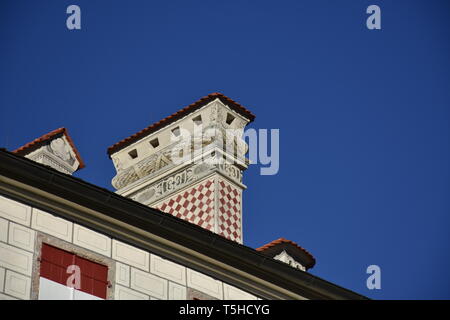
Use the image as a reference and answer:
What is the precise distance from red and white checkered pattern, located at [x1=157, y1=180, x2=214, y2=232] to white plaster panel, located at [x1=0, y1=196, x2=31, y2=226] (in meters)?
7.65

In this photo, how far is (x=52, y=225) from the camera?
709 inches

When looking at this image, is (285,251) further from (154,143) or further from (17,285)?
(17,285)

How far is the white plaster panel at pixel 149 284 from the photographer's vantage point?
1834cm

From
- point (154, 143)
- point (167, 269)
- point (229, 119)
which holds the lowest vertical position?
point (167, 269)

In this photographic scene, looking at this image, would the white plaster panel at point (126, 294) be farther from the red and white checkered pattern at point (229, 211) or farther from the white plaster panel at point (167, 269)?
the red and white checkered pattern at point (229, 211)

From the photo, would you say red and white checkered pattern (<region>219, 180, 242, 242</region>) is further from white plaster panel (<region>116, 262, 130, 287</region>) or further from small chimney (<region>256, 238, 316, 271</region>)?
white plaster panel (<region>116, 262, 130, 287</region>)

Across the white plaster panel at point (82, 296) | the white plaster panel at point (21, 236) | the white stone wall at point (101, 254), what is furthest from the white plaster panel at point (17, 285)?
the white plaster panel at point (82, 296)

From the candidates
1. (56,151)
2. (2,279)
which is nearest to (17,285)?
(2,279)

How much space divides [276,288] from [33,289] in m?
4.13

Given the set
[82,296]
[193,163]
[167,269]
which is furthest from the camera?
[193,163]

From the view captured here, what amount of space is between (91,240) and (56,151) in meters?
6.44

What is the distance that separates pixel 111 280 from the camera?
59.6 ft

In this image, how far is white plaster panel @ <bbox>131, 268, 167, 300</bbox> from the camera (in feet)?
60.2

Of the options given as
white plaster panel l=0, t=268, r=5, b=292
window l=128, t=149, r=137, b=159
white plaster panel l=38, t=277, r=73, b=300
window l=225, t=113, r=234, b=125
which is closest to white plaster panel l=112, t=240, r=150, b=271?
white plaster panel l=38, t=277, r=73, b=300
